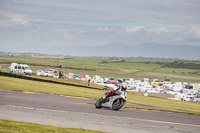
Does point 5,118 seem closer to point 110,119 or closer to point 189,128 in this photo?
point 110,119

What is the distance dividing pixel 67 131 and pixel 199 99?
2091 inches

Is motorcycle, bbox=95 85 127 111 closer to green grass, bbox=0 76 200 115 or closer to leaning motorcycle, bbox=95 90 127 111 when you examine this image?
leaning motorcycle, bbox=95 90 127 111

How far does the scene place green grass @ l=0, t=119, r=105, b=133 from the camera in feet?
31.2

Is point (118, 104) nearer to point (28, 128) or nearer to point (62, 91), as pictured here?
point (28, 128)

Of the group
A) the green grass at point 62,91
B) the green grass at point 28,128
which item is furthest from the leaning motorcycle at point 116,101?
the green grass at point 62,91

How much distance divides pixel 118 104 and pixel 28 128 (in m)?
8.54

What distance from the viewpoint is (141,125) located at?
1262cm

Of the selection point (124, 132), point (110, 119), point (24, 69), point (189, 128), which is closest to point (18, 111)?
point (110, 119)

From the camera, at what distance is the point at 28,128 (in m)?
9.93

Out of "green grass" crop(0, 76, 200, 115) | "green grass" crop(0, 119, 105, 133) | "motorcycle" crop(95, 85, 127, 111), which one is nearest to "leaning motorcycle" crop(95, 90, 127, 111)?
"motorcycle" crop(95, 85, 127, 111)

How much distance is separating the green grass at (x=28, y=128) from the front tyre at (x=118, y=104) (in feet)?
23.8

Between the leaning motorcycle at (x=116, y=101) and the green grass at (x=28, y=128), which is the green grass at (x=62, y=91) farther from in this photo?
the green grass at (x=28, y=128)

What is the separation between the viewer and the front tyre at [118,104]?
17.8 meters

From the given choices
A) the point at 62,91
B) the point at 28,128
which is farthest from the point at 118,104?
the point at 62,91
